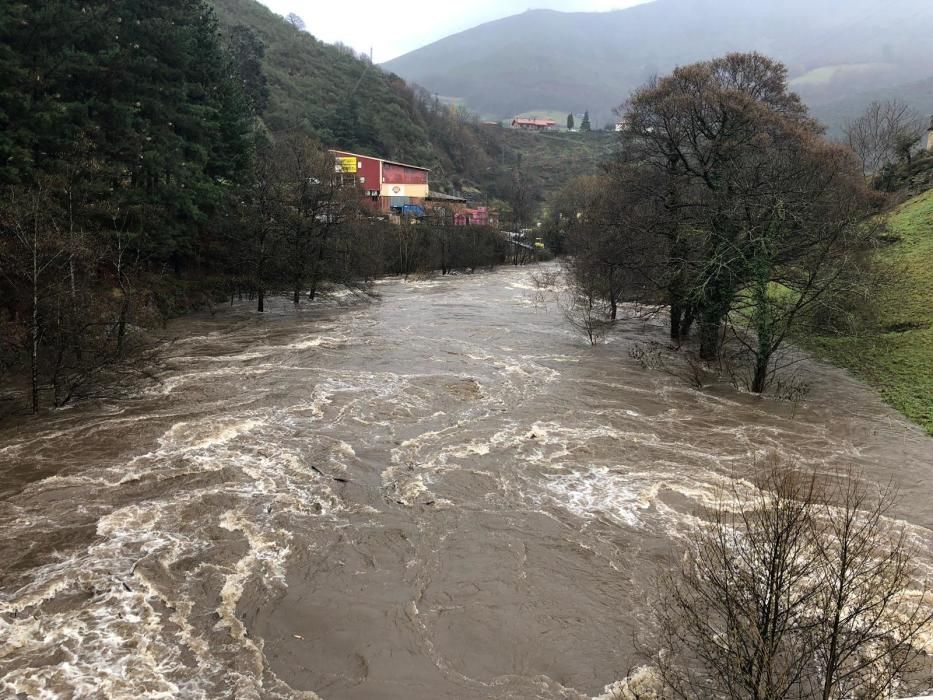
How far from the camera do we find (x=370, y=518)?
33.6 ft

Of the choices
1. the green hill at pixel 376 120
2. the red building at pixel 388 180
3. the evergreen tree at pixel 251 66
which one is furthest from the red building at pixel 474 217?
the evergreen tree at pixel 251 66

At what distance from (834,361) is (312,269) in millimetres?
25363

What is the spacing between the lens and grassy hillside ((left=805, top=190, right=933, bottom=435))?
1730 centimetres

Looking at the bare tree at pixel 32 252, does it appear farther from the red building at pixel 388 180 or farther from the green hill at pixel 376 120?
the green hill at pixel 376 120

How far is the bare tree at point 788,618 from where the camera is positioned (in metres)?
5.12

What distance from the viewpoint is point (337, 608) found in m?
7.95

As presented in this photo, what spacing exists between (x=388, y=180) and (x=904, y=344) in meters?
65.4

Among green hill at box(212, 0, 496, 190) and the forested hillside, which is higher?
green hill at box(212, 0, 496, 190)

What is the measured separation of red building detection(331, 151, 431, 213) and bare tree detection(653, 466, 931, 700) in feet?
218

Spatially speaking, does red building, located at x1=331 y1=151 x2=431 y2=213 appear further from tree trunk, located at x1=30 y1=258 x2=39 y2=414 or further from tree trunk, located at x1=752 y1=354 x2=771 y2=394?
A: tree trunk, located at x1=752 y1=354 x2=771 y2=394

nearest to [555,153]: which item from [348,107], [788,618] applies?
[348,107]

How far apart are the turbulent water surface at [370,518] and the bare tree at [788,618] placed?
76cm

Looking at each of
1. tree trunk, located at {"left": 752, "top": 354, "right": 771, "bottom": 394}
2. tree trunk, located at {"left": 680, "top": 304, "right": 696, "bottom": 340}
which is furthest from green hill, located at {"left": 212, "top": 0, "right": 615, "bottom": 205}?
tree trunk, located at {"left": 752, "top": 354, "right": 771, "bottom": 394}

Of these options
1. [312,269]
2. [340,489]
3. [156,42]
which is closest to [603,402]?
[340,489]
